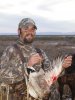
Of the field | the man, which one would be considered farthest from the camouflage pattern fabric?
the field

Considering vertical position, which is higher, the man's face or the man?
the man's face

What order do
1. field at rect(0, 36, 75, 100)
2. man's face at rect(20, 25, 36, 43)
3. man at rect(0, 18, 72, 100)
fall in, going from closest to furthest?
man at rect(0, 18, 72, 100) < man's face at rect(20, 25, 36, 43) < field at rect(0, 36, 75, 100)

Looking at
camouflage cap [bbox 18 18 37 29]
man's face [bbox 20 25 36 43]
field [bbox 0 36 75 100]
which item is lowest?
field [bbox 0 36 75 100]

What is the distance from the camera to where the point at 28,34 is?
20.7 feet

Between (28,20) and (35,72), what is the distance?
789 millimetres

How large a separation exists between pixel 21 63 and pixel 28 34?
0.40 meters

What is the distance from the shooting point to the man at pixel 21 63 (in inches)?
238

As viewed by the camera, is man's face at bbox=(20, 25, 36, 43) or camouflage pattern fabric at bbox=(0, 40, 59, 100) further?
man's face at bbox=(20, 25, 36, 43)

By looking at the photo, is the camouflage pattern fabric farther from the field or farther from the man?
the field

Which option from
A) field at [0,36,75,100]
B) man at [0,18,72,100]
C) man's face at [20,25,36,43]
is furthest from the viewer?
field at [0,36,75,100]

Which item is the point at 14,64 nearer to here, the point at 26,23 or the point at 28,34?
the point at 28,34

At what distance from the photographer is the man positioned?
6.05 meters

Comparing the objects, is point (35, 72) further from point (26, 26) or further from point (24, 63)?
point (26, 26)

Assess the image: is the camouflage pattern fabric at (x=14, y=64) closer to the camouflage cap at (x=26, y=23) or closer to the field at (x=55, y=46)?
the camouflage cap at (x=26, y=23)
